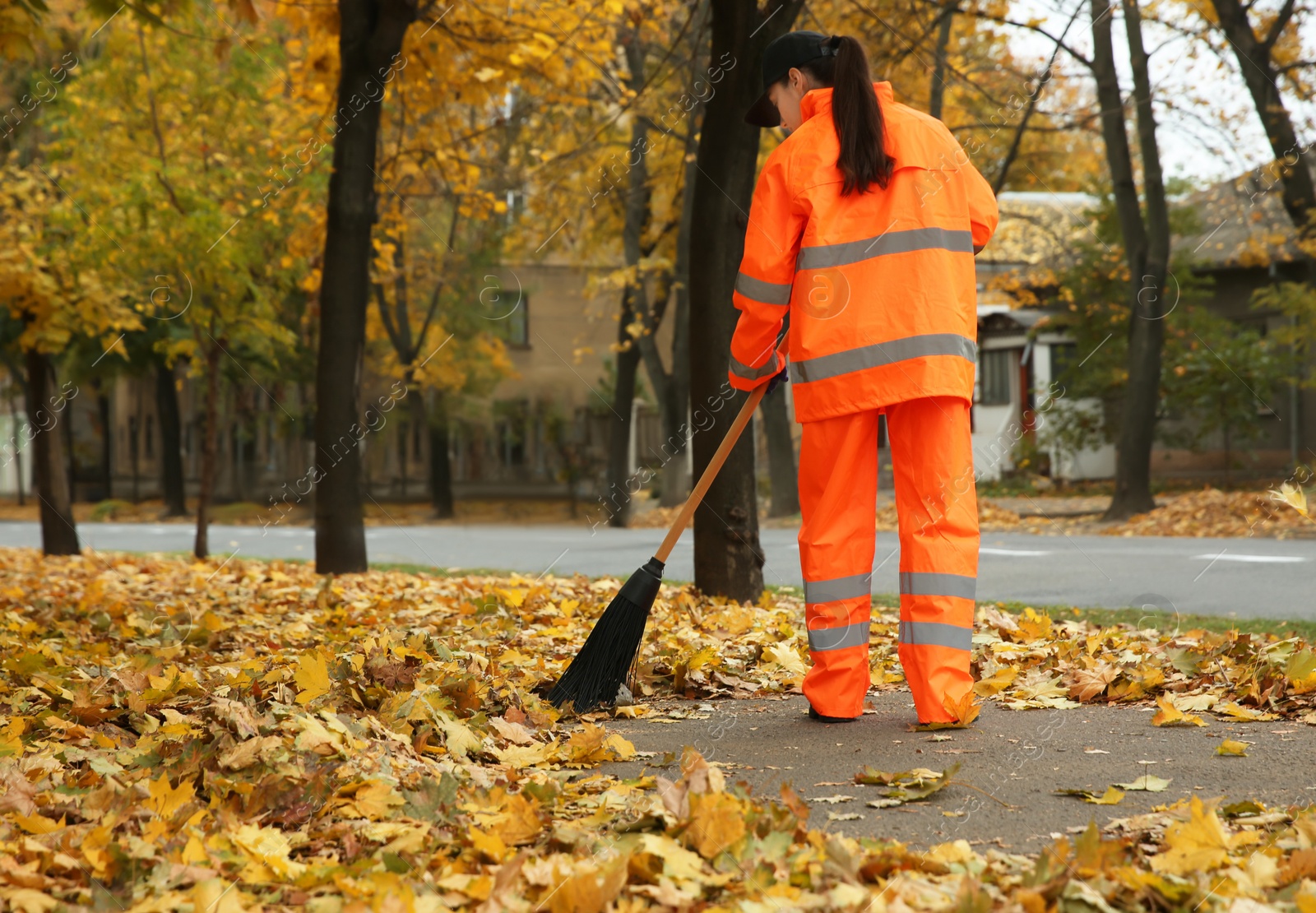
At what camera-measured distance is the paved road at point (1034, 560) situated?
8.10 meters

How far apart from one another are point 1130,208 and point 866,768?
45.7 ft

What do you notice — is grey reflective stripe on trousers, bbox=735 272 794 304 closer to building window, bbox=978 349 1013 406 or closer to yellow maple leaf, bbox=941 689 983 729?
yellow maple leaf, bbox=941 689 983 729

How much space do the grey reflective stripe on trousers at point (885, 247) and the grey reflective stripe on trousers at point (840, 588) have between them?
0.96 metres

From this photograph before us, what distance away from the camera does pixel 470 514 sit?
29.5 metres

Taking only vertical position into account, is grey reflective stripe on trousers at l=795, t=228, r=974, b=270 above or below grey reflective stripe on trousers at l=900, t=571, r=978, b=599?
above

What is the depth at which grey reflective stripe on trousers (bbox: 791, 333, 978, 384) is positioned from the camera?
3.69 meters

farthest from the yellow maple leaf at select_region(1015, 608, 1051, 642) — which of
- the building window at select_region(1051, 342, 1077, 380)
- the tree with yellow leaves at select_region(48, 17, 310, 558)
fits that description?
the building window at select_region(1051, 342, 1077, 380)

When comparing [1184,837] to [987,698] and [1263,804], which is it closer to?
[1263,804]

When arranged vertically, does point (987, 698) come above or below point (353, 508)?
below

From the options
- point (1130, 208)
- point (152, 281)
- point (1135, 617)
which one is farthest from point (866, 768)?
point (1130, 208)

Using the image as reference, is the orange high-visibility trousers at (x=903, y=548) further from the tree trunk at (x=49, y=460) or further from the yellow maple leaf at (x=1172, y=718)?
the tree trunk at (x=49, y=460)

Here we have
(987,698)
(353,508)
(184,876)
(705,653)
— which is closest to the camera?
(184,876)

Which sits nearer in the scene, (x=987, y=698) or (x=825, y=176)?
(x=825, y=176)

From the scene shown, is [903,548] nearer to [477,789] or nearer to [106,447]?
[477,789]
